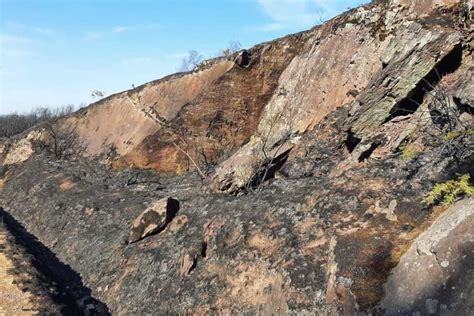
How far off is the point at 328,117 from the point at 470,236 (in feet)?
26.0

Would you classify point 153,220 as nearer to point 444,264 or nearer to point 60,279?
point 60,279

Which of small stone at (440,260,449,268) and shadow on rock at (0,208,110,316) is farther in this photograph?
shadow on rock at (0,208,110,316)

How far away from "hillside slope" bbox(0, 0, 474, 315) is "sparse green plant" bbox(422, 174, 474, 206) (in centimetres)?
12

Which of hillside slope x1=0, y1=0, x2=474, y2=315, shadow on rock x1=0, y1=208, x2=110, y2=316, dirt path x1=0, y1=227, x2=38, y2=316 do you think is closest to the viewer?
hillside slope x1=0, y1=0, x2=474, y2=315

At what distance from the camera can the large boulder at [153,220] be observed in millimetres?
11984

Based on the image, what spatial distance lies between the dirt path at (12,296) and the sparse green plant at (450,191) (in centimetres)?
788

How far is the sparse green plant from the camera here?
6523mm

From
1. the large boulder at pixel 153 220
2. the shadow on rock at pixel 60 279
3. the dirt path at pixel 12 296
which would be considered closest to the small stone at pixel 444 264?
the shadow on rock at pixel 60 279

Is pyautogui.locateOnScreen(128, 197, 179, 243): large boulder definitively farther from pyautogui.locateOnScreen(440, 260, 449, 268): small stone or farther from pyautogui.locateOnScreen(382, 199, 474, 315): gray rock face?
pyautogui.locateOnScreen(440, 260, 449, 268): small stone

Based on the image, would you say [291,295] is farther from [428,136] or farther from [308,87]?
[308,87]

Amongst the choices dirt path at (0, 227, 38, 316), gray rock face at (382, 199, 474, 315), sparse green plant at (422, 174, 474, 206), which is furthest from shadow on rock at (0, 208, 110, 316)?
sparse green plant at (422, 174, 474, 206)

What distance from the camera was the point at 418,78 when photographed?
10242 millimetres

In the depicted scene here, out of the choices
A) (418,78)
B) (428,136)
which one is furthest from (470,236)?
(418,78)

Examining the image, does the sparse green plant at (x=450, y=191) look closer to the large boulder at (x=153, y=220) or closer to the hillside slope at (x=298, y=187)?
the hillside slope at (x=298, y=187)
